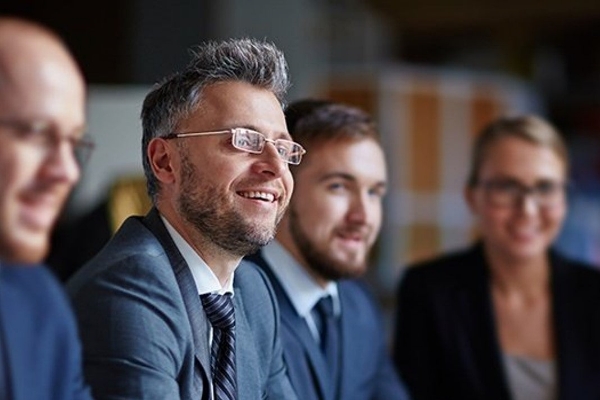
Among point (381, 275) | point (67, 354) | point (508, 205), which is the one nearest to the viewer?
point (67, 354)

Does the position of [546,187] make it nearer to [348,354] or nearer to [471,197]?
[471,197]

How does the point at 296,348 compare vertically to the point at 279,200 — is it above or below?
below

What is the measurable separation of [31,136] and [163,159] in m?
0.36

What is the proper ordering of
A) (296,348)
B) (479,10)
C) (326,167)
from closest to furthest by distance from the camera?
(296,348) < (326,167) < (479,10)

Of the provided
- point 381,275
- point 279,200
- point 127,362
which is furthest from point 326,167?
point 381,275

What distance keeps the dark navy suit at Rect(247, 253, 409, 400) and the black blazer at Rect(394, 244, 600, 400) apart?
22cm

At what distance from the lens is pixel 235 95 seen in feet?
3.98

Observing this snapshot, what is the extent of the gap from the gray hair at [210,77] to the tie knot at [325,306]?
0.62 metres

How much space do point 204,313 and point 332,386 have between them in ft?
1.85

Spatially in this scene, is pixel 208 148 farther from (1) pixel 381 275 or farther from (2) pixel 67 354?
(1) pixel 381 275

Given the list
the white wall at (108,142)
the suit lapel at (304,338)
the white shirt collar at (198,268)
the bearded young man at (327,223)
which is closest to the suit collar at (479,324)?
the bearded young man at (327,223)

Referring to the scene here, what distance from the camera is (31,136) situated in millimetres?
891

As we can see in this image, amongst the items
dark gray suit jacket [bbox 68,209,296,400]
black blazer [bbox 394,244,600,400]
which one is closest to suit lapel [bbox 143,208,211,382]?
dark gray suit jacket [bbox 68,209,296,400]

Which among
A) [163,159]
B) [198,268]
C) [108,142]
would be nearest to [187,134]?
[163,159]
